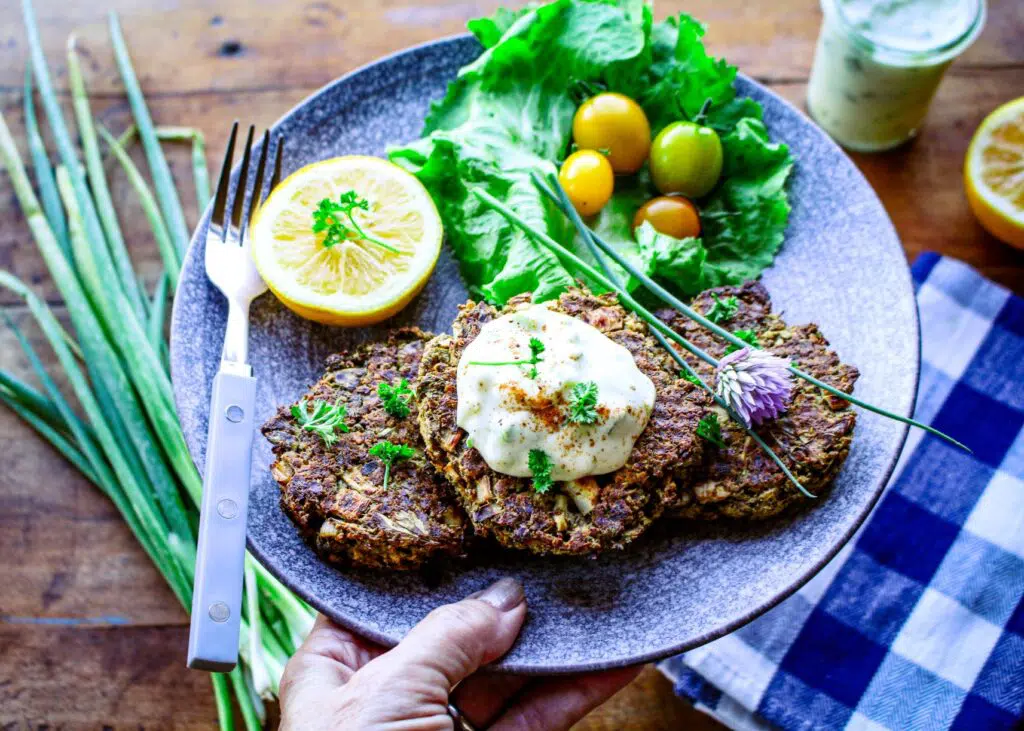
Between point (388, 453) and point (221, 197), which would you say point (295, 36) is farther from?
point (388, 453)

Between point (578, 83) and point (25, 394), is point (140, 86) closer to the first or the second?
point (25, 394)

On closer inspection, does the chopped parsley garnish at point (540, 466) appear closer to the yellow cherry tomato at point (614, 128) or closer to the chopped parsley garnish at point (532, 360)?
the chopped parsley garnish at point (532, 360)

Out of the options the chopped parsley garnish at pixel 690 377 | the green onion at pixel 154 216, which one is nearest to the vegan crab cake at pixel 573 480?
the chopped parsley garnish at pixel 690 377

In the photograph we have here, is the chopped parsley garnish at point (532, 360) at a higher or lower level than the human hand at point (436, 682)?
higher

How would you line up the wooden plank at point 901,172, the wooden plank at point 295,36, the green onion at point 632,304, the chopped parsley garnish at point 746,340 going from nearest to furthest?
the green onion at point 632,304, the chopped parsley garnish at point 746,340, the wooden plank at point 901,172, the wooden plank at point 295,36

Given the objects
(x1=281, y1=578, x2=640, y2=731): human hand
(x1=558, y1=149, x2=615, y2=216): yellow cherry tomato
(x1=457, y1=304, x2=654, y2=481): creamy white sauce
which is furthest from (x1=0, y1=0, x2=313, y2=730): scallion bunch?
(x1=558, y1=149, x2=615, y2=216): yellow cherry tomato

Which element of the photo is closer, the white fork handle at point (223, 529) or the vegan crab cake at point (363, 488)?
the white fork handle at point (223, 529)
